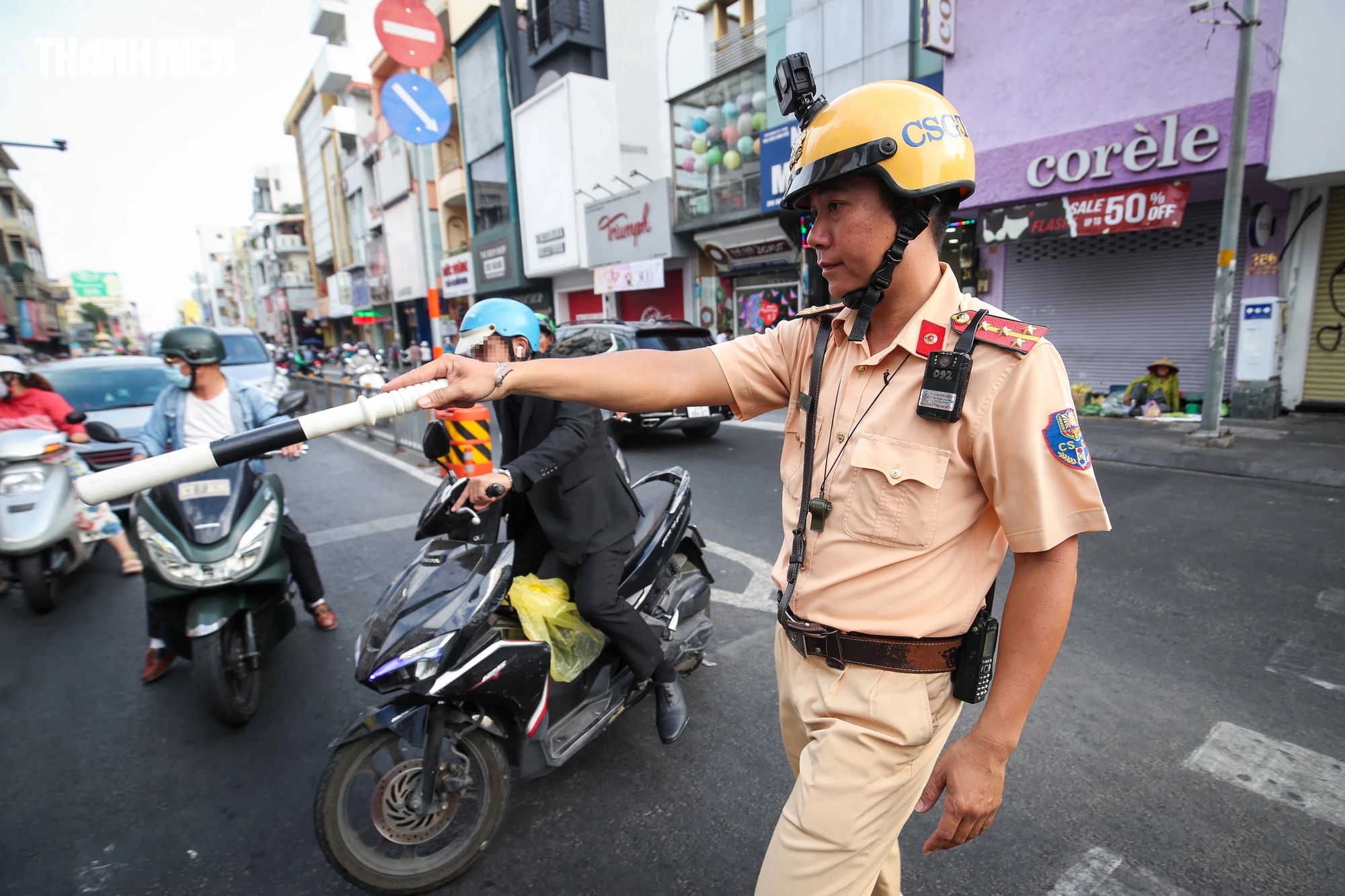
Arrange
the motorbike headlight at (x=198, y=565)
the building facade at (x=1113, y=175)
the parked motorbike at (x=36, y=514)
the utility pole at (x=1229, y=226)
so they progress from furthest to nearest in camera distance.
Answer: the building facade at (x=1113, y=175) → the utility pole at (x=1229, y=226) → the parked motorbike at (x=36, y=514) → the motorbike headlight at (x=198, y=565)

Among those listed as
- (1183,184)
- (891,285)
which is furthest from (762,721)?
(1183,184)

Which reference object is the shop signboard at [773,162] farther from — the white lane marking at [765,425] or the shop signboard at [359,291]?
the shop signboard at [359,291]

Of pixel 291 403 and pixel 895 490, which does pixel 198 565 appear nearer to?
pixel 291 403

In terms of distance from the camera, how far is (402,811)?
2258mm

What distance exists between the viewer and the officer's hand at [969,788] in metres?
1.30

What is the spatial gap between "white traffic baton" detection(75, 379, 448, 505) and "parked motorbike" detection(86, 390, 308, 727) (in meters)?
1.94

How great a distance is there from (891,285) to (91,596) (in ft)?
19.8

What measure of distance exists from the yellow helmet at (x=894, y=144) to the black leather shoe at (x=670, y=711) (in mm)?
2221

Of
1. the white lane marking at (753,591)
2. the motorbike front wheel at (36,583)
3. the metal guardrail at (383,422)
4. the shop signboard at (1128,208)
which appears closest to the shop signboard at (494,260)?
the metal guardrail at (383,422)

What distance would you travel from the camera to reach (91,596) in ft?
16.4

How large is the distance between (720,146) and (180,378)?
53.8ft

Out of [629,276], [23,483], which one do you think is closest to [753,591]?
[23,483]

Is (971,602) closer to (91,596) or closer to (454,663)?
(454,663)

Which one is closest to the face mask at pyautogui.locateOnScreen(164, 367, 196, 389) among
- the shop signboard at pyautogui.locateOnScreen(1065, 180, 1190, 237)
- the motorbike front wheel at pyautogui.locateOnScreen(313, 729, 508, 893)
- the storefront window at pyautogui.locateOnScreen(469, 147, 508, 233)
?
the motorbike front wheel at pyautogui.locateOnScreen(313, 729, 508, 893)
